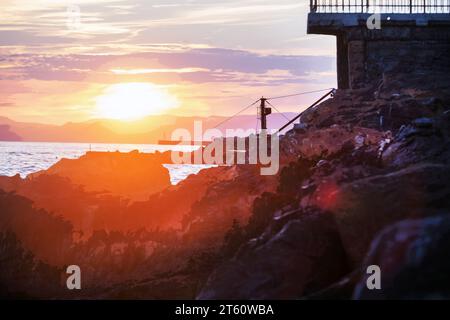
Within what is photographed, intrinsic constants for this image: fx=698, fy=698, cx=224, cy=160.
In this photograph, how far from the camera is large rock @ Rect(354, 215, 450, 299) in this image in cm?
742

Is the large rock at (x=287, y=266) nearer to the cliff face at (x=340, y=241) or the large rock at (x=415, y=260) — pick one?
the cliff face at (x=340, y=241)

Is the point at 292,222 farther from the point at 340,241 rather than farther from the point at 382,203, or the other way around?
the point at 382,203

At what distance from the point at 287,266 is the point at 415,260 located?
3099 mm

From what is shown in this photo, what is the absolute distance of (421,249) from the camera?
7.51 m

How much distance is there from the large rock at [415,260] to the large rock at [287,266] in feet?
7.15

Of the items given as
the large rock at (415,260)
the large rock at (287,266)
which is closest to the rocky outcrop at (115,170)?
the large rock at (287,266)

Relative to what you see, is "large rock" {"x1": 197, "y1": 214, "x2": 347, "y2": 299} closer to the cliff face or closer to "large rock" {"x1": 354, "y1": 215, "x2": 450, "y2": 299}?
the cliff face

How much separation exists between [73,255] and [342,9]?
41.1ft

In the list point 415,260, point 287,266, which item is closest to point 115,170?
point 287,266

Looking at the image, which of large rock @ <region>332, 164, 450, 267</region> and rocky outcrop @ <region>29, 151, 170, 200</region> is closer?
large rock @ <region>332, 164, 450, 267</region>

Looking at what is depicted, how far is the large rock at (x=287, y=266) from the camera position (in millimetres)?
10055

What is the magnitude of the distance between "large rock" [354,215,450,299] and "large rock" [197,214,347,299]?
2.18m

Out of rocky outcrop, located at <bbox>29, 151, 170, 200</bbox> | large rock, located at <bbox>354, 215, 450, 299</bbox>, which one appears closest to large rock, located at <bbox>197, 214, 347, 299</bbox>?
large rock, located at <bbox>354, 215, 450, 299</bbox>
